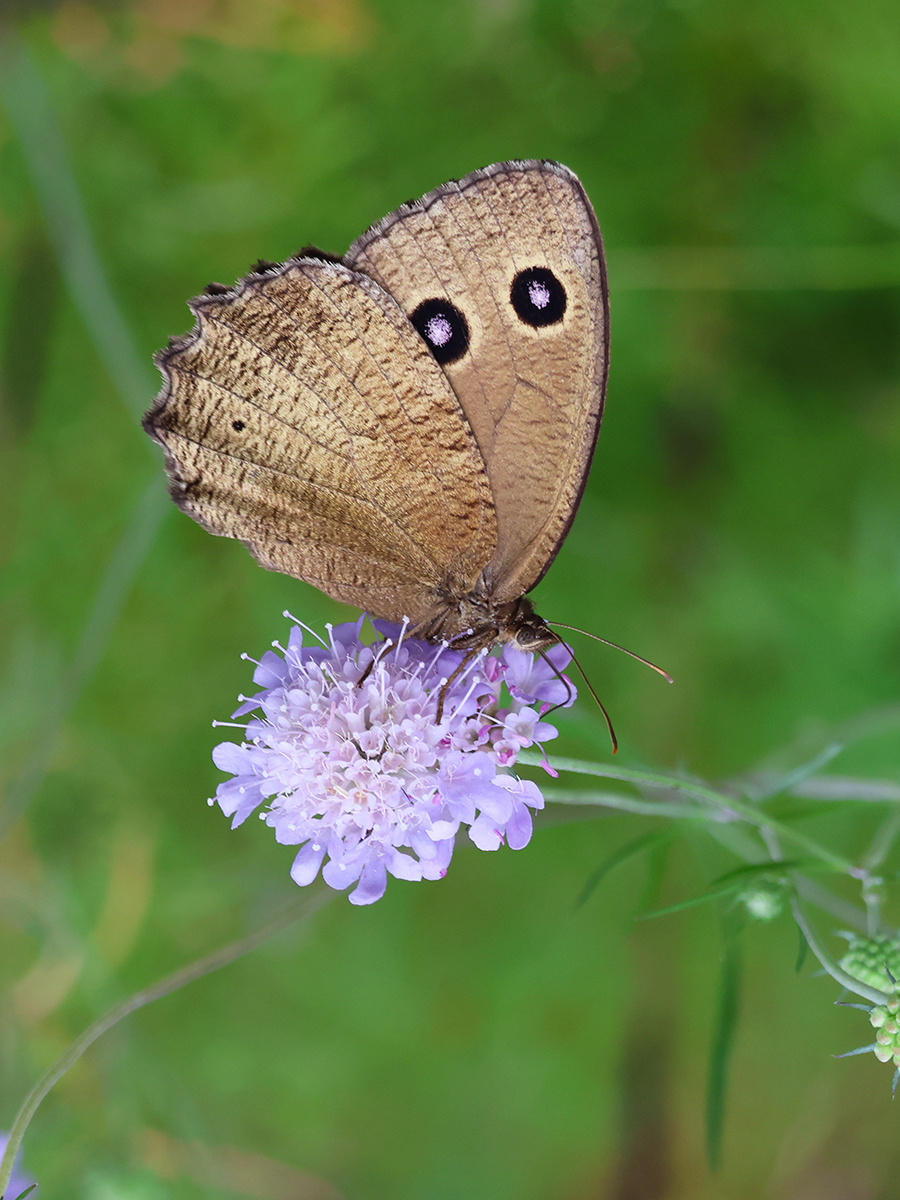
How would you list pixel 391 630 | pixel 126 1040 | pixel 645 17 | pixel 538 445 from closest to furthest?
pixel 538 445, pixel 391 630, pixel 126 1040, pixel 645 17

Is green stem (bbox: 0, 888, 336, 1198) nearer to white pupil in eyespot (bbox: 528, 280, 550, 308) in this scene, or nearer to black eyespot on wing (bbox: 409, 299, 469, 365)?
black eyespot on wing (bbox: 409, 299, 469, 365)

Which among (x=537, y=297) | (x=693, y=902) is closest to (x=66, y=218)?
(x=537, y=297)

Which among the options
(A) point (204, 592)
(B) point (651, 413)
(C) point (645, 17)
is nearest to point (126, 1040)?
(A) point (204, 592)

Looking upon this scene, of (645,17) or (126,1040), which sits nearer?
(126,1040)

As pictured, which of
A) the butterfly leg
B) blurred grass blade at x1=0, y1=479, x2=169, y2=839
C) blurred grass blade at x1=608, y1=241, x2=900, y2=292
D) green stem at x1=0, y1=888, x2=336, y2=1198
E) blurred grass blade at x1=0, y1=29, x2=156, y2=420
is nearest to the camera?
green stem at x1=0, y1=888, x2=336, y2=1198

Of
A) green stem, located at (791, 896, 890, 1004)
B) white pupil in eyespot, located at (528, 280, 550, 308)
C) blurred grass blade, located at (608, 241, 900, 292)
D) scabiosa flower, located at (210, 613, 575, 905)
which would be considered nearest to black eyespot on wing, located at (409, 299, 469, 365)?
white pupil in eyespot, located at (528, 280, 550, 308)

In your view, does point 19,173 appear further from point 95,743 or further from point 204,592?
point 95,743

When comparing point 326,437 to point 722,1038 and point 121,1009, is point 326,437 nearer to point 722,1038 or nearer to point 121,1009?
point 121,1009
